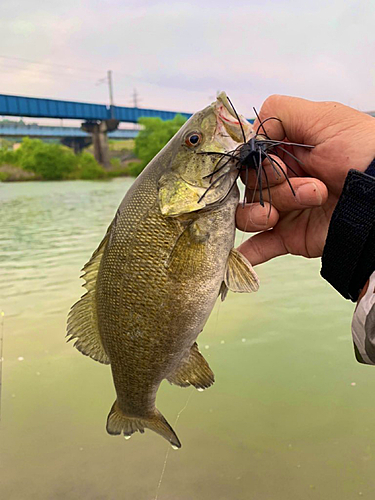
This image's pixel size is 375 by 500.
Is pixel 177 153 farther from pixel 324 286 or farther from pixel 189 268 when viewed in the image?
pixel 324 286

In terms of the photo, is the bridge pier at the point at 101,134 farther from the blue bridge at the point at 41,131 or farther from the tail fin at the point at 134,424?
the tail fin at the point at 134,424

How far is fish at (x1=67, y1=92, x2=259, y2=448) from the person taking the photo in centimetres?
188

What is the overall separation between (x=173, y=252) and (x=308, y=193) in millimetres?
658

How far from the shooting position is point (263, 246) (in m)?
2.60

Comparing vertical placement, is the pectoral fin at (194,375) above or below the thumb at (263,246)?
below

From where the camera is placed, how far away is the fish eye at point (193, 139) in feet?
6.23

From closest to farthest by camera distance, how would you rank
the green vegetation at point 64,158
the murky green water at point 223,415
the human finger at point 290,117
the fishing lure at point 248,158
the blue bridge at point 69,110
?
1. the fishing lure at point 248,158
2. the human finger at point 290,117
3. the murky green water at point 223,415
4. the blue bridge at point 69,110
5. the green vegetation at point 64,158

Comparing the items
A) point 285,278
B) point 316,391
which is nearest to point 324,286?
point 285,278

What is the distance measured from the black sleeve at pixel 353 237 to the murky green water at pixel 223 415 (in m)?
1.87

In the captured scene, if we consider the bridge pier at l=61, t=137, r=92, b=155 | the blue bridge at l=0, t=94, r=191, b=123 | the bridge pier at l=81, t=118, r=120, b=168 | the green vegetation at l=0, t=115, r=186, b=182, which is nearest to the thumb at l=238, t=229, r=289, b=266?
the blue bridge at l=0, t=94, r=191, b=123

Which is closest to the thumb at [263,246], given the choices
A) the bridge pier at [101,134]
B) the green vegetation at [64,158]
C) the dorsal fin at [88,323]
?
the dorsal fin at [88,323]

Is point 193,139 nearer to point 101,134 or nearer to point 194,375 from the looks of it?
point 194,375

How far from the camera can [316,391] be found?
434 centimetres

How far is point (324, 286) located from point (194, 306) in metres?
5.72
